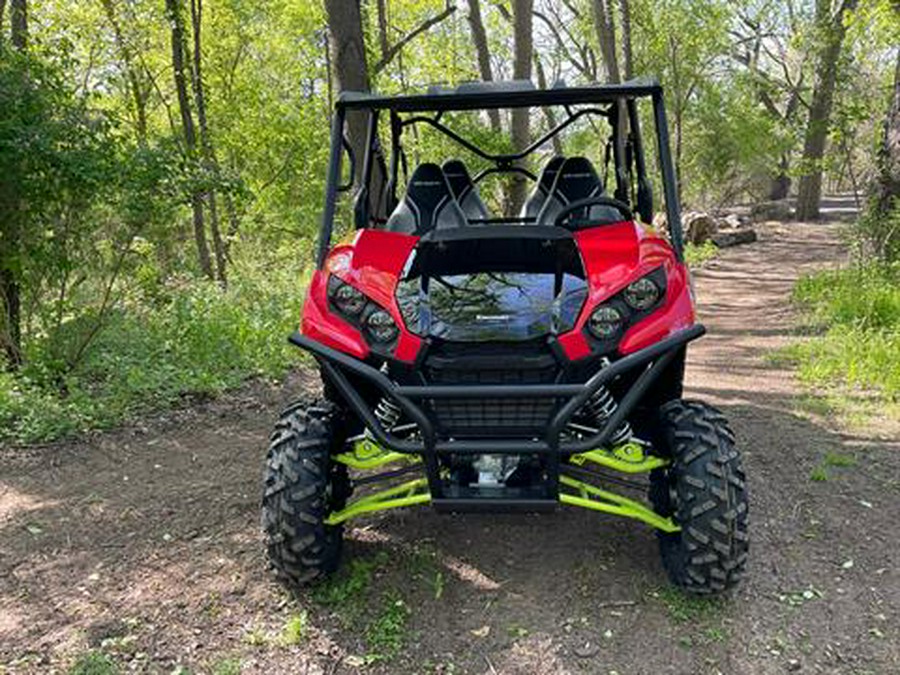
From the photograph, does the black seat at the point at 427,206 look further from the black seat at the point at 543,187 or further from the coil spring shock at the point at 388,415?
the coil spring shock at the point at 388,415

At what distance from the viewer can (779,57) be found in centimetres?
3170

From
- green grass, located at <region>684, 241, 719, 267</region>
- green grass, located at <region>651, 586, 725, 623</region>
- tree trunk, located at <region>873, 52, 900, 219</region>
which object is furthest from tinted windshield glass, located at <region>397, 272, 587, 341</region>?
green grass, located at <region>684, 241, 719, 267</region>

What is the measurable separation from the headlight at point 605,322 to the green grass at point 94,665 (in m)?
2.01

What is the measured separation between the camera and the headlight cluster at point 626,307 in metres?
2.73

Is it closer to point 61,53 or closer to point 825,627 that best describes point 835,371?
point 825,627

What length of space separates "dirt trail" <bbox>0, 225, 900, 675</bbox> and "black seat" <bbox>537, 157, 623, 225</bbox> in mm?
1708

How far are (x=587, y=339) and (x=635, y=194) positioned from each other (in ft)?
6.21

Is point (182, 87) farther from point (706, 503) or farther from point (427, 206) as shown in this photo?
point (706, 503)

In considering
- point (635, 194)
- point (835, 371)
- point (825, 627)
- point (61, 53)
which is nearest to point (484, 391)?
point (825, 627)

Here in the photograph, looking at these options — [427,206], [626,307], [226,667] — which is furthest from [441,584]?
[427,206]

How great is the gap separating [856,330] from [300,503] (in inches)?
226

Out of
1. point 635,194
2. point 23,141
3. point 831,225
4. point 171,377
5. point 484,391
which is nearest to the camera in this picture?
point 484,391

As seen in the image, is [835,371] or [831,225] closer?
[835,371]

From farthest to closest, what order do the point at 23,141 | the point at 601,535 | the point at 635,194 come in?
the point at 23,141
the point at 635,194
the point at 601,535
